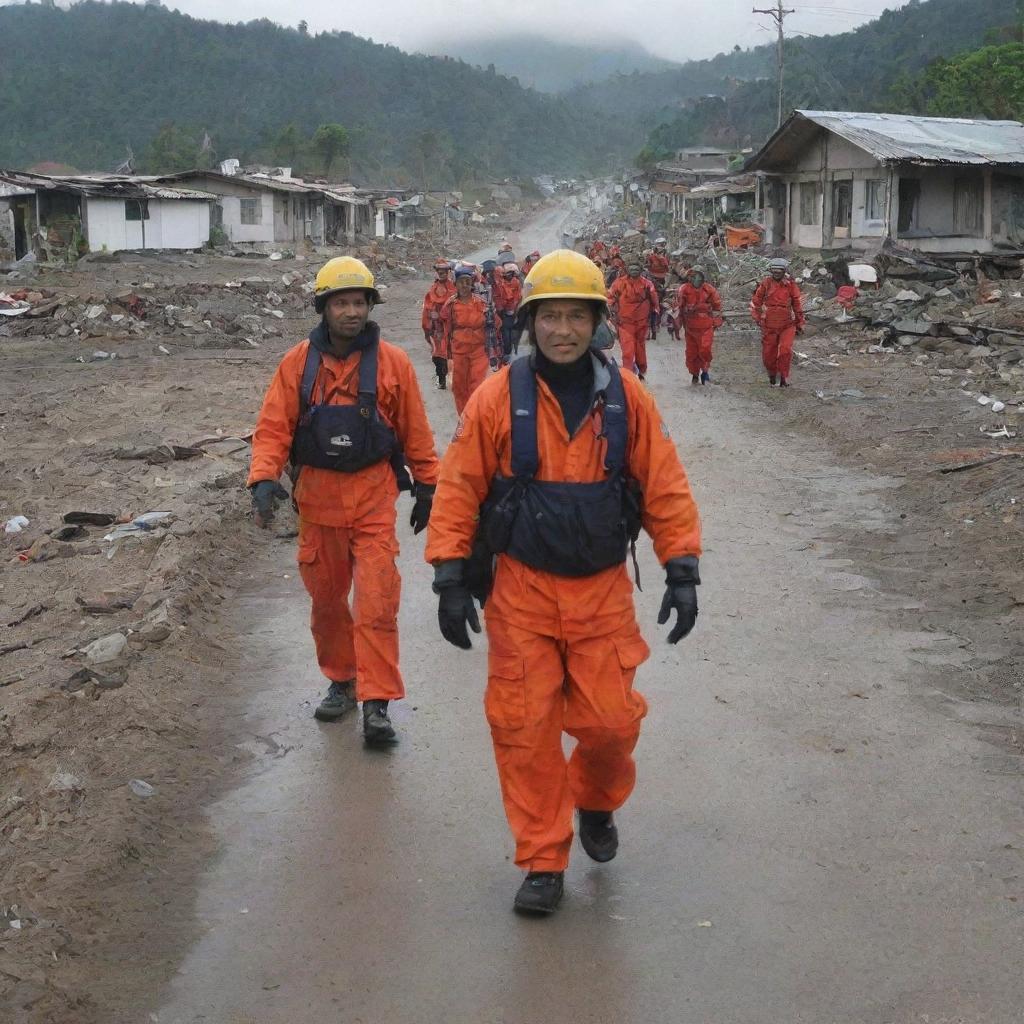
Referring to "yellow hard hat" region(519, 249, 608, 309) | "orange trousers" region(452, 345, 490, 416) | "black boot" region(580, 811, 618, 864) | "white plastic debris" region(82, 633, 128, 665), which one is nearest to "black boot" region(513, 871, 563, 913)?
"black boot" region(580, 811, 618, 864)

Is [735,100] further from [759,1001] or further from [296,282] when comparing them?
[759,1001]

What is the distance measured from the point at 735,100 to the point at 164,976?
117 m

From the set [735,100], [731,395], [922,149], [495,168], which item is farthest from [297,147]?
[731,395]

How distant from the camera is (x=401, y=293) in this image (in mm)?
39031

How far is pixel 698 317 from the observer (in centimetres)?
1667

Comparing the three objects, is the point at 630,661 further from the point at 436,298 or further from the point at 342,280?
the point at 436,298

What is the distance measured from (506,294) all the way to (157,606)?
39.3ft

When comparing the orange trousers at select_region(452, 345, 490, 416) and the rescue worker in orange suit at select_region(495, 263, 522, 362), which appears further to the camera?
the rescue worker in orange suit at select_region(495, 263, 522, 362)

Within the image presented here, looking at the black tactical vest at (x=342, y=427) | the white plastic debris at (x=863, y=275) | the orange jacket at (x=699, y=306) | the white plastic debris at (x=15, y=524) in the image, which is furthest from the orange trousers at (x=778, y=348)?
the black tactical vest at (x=342, y=427)

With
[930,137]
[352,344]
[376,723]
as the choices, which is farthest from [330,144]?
[376,723]

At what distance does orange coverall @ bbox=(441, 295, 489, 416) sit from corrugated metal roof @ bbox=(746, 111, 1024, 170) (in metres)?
17.5

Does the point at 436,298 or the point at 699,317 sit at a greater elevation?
the point at 436,298

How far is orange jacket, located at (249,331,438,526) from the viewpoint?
5.30m

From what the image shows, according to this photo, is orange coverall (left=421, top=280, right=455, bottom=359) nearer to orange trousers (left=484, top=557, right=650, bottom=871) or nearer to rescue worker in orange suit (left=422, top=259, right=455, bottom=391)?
rescue worker in orange suit (left=422, top=259, right=455, bottom=391)
